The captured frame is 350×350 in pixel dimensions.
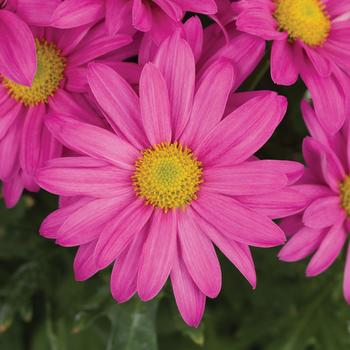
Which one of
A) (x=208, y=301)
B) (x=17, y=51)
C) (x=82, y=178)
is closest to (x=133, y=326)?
(x=208, y=301)

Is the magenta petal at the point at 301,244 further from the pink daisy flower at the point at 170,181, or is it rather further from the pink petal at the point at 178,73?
the pink petal at the point at 178,73

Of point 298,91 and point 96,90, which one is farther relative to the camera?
point 298,91

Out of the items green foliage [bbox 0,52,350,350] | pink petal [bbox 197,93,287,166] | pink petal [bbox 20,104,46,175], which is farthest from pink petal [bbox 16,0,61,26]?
green foliage [bbox 0,52,350,350]

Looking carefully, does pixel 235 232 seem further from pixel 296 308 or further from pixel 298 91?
pixel 296 308

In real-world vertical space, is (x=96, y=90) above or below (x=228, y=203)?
above

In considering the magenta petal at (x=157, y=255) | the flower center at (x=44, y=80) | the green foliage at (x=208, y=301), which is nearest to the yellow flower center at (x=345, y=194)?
the green foliage at (x=208, y=301)

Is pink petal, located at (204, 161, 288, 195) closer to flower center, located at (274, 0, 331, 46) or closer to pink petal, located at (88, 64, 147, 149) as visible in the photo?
pink petal, located at (88, 64, 147, 149)

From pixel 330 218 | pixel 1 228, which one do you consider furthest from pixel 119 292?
pixel 1 228
